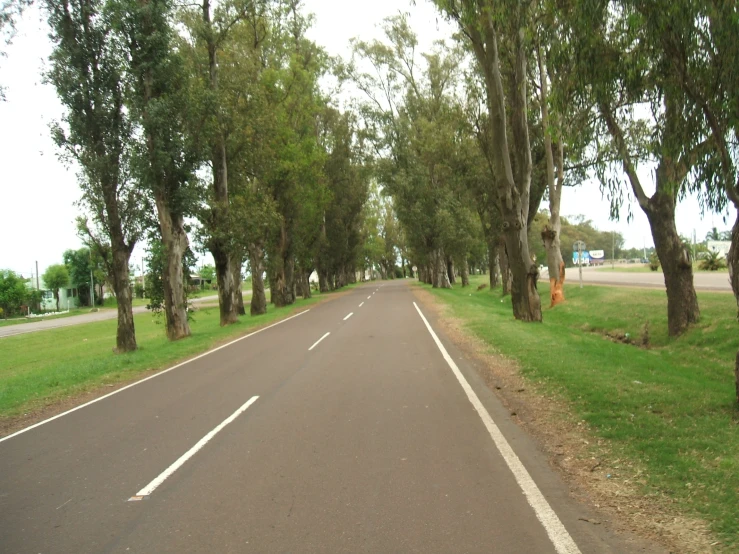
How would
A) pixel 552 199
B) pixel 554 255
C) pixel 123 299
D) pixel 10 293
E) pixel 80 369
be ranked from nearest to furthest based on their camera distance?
pixel 80 369, pixel 123 299, pixel 552 199, pixel 554 255, pixel 10 293

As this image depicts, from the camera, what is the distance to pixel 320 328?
20.7m

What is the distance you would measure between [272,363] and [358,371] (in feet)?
8.22

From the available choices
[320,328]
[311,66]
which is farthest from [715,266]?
[320,328]

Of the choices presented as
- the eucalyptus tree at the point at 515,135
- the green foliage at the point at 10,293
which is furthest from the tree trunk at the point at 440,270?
the green foliage at the point at 10,293

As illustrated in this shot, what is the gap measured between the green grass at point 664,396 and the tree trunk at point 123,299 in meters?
10.8

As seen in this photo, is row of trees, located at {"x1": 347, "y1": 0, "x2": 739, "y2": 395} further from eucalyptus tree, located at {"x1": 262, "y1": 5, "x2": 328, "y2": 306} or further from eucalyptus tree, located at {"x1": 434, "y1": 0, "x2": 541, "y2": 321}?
eucalyptus tree, located at {"x1": 262, "y1": 5, "x2": 328, "y2": 306}

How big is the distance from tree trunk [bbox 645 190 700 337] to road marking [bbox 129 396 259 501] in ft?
40.2

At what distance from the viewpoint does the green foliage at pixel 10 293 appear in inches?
2908

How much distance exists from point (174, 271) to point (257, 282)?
1197cm

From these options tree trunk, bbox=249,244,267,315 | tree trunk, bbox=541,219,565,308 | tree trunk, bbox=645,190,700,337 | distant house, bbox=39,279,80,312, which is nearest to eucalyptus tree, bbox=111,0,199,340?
tree trunk, bbox=249,244,267,315

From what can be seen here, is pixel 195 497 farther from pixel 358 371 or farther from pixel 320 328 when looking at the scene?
pixel 320 328

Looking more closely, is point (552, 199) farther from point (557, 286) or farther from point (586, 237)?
point (586, 237)

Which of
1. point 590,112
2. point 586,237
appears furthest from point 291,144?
point 586,237

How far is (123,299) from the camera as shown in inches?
744
